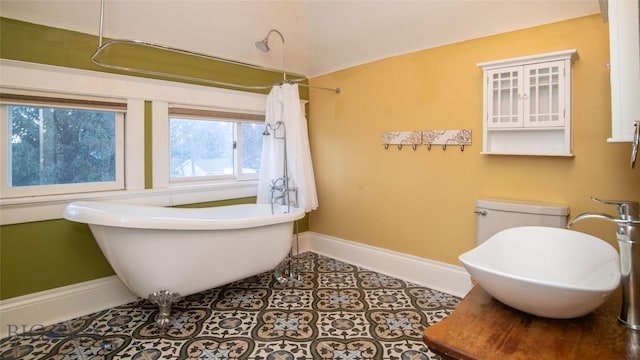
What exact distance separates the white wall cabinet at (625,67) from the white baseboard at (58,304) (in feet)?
10.2

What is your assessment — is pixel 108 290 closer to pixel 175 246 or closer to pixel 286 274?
pixel 175 246

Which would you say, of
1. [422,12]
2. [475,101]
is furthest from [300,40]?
[475,101]

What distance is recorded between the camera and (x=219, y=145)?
3367 mm

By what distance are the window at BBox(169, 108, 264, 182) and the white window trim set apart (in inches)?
4.1

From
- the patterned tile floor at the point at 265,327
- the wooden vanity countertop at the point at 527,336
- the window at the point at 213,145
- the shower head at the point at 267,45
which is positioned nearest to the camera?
the wooden vanity countertop at the point at 527,336

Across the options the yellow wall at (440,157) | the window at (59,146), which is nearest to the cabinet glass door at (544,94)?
the yellow wall at (440,157)

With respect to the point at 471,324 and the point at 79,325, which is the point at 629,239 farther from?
the point at 79,325

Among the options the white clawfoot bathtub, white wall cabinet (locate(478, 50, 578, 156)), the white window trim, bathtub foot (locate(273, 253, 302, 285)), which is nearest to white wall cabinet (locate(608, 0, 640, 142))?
white wall cabinet (locate(478, 50, 578, 156))

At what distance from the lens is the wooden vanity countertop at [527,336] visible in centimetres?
80

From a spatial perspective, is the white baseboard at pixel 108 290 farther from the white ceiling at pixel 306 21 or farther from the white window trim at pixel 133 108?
the white ceiling at pixel 306 21

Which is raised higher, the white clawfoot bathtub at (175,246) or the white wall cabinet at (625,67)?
the white wall cabinet at (625,67)

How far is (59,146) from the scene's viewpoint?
8.00 ft

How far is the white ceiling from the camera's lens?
226cm

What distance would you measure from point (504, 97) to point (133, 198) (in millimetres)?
2914
